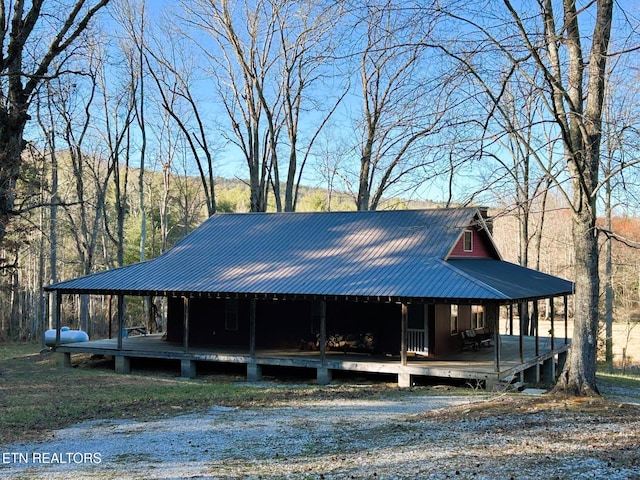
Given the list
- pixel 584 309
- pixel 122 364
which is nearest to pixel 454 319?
pixel 584 309

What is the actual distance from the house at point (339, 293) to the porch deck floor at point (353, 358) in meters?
0.04

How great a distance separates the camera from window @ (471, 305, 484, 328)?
1958 centimetres

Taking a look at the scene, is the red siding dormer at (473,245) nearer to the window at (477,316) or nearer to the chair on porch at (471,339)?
the window at (477,316)

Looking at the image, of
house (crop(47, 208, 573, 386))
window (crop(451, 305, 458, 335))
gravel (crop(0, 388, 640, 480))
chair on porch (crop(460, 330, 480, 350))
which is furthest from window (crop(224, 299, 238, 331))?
gravel (crop(0, 388, 640, 480))

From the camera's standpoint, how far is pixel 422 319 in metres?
17.2

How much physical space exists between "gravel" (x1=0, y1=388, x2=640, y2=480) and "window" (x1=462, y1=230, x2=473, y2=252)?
8877mm

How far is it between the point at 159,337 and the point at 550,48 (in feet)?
53.9

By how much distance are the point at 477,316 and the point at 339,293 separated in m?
6.52

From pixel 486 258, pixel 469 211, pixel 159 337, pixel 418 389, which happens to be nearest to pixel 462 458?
pixel 418 389

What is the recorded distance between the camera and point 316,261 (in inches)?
730

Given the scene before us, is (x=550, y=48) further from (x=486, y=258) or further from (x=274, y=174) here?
(x=274, y=174)

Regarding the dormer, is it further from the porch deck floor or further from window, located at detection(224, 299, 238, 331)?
window, located at detection(224, 299, 238, 331)

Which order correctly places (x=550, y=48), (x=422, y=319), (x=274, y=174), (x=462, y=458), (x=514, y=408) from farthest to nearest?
1. (x=274, y=174)
2. (x=422, y=319)
3. (x=550, y=48)
4. (x=514, y=408)
5. (x=462, y=458)

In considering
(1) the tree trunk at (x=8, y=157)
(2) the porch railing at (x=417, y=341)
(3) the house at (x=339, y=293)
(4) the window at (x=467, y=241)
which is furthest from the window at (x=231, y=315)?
(4) the window at (x=467, y=241)
